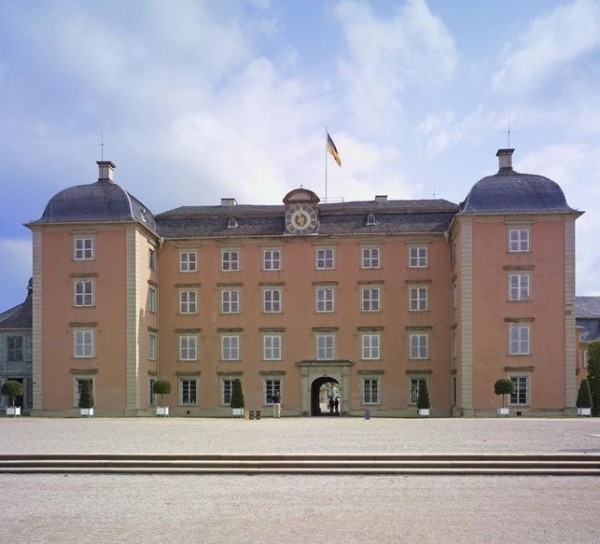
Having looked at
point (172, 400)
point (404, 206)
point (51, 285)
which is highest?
point (404, 206)

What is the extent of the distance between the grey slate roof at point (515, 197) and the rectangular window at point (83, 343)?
72.4 ft

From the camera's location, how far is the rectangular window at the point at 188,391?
4831 centimetres

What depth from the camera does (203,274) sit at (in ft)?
161

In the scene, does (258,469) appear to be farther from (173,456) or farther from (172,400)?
(172,400)

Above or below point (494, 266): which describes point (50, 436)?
below

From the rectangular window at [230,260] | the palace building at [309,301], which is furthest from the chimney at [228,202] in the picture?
the rectangular window at [230,260]

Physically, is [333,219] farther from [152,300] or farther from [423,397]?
[423,397]

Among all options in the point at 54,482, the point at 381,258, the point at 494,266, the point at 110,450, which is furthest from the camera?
the point at 381,258

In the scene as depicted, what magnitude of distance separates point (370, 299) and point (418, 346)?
13.2ft

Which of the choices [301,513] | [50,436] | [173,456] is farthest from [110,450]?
[301,513]

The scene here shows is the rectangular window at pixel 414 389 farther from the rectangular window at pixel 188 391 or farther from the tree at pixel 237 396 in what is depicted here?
the rectangular window at pixel 188 391

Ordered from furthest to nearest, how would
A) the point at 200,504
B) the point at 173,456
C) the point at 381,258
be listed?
the point at 381,258
the point at 173,456
the point at 200,504

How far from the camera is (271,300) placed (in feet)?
159

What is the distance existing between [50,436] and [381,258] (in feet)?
86.4
